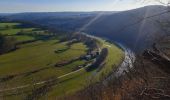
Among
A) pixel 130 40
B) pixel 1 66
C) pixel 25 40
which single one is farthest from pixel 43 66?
pixel 130 40

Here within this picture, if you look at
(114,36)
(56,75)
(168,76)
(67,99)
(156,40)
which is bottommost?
(114,36)

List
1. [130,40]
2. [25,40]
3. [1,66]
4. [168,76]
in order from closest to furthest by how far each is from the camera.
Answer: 1. [168,76]
2. [1,66]
3. [25,40]
4. [130,40]

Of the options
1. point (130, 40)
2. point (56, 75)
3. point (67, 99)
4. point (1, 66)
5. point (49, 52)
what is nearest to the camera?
point (67, 99)

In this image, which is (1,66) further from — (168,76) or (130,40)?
(168,76)

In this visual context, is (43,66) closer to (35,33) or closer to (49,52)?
(49,52)

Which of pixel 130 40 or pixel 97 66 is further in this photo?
pixel 130 40

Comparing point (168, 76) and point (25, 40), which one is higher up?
point (168, 76)
